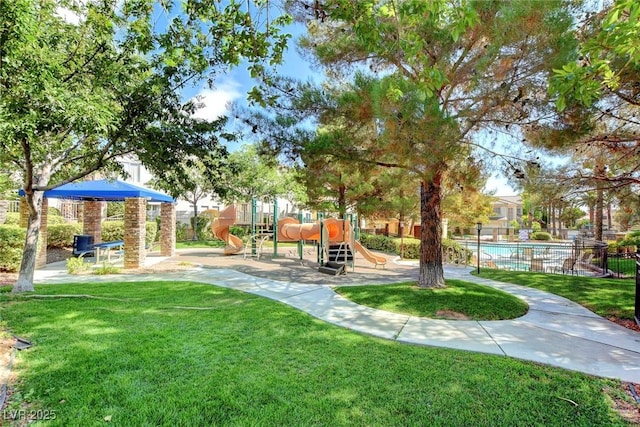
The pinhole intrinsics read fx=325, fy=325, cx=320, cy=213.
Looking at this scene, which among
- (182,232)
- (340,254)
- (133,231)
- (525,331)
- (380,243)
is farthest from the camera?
(182,232)

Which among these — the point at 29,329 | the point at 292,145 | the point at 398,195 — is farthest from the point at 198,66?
the point at 398,195

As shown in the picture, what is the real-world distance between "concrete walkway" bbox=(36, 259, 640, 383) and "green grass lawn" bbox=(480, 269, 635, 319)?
0.37 m

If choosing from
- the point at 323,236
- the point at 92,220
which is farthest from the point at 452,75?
the point at 92,220

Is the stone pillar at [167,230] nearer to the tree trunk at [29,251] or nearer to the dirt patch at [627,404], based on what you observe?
the tree trunk at [29,251]

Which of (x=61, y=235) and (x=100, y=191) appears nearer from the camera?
(x=100, y=191)

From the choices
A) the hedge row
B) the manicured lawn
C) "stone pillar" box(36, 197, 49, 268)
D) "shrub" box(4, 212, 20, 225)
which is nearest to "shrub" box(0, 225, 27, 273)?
"stone pillar" box(36, 197, 49, 268)

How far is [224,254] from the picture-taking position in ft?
48.4

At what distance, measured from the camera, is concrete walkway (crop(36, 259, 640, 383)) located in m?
3.84

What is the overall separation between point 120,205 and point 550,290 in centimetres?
2345

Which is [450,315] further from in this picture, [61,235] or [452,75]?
[61,235]

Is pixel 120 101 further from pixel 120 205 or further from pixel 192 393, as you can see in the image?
pixel 120 205

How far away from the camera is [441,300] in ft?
21.0

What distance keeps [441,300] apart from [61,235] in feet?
45.3

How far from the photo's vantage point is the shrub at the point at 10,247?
8.32 meters
